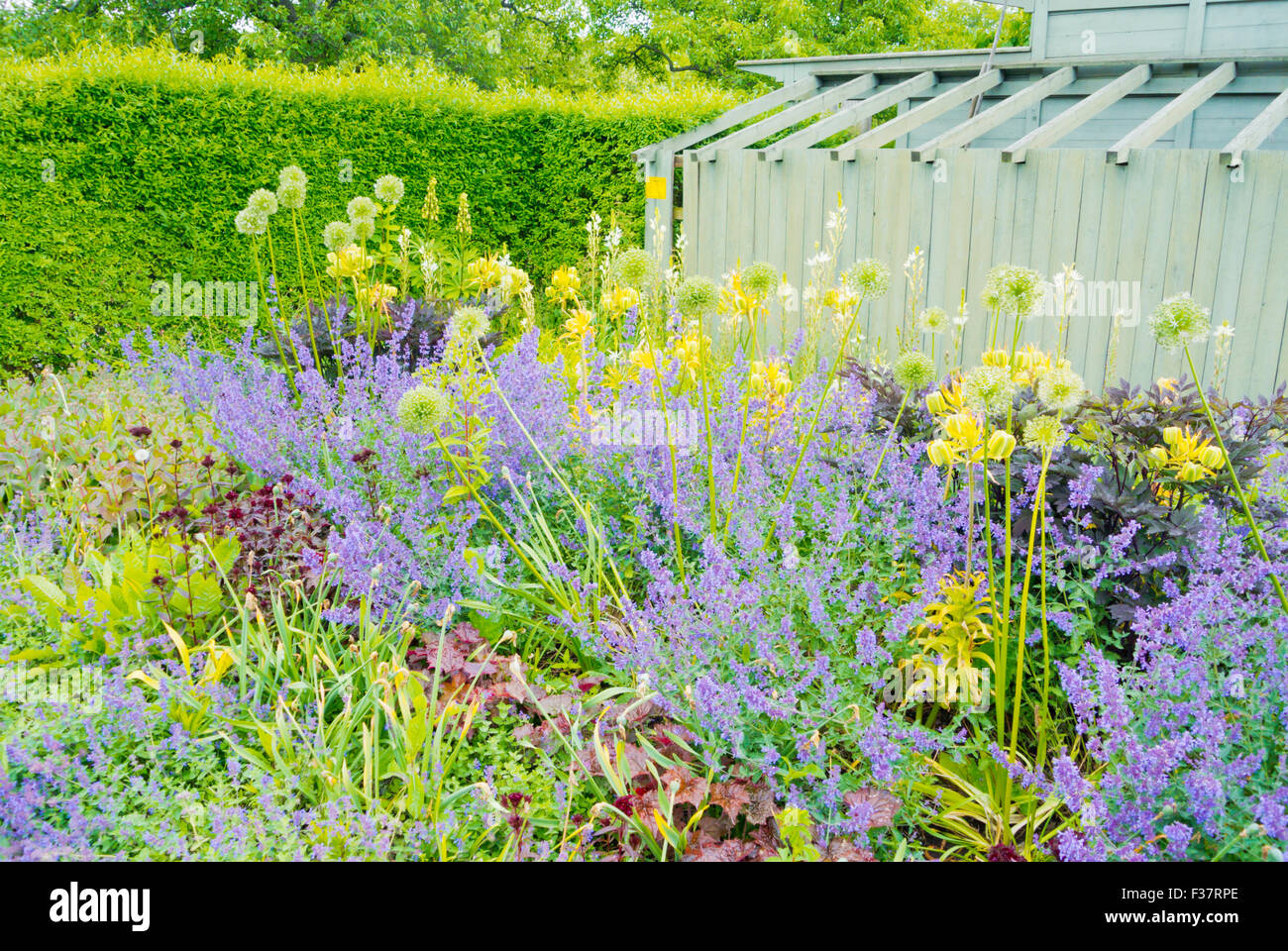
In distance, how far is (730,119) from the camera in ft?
28.9

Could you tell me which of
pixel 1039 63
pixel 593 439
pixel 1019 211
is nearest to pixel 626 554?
pixel 593 439

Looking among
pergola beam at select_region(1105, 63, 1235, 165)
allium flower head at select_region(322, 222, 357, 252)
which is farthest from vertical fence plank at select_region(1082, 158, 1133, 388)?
allium flower head at select_region(322, 222, 357, 252)

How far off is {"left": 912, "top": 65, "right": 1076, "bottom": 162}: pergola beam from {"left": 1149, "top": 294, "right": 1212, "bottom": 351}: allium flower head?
460cm

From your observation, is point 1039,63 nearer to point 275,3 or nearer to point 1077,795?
point 1077,795

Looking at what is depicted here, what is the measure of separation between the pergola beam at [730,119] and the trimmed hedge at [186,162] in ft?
2.44

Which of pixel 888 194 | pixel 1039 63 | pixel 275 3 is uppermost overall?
pixel 275 3

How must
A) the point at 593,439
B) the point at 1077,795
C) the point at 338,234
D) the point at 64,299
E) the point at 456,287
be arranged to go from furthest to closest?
the point at 456,287
the point at 64,299
the point at 338,234
the point at 593,439
the point at 1077,795

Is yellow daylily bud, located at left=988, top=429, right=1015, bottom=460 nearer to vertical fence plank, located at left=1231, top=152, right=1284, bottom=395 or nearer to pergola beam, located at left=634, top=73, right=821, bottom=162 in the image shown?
vertical fence plank, located at left=1231, top=152, right=1284, bottom=395

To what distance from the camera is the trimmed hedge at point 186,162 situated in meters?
6.34

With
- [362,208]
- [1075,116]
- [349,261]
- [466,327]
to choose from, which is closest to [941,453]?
[466,327]

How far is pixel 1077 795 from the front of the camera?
5.75 feet

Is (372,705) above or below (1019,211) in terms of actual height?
below

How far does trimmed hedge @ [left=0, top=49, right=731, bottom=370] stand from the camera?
634 cm
